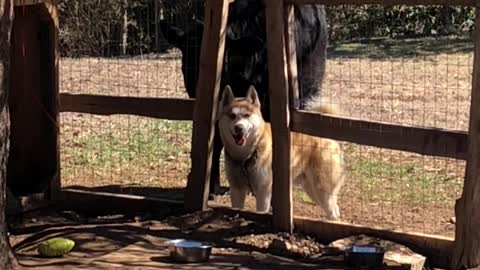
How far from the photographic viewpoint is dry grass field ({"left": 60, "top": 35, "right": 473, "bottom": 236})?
7816 mm

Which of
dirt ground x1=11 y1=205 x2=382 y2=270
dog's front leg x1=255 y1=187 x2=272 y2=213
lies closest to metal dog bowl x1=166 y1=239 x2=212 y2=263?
Result: dirt ground x1=11 y1=205 x2=382 y2=270

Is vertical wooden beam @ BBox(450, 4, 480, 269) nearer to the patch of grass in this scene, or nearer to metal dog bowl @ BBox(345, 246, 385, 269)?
metal dog bowl @ BBox(345, 246, 385, 269)

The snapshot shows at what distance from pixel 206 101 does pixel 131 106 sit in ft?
2.51

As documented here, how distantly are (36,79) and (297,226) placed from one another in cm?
256

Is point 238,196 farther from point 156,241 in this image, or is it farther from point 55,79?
point 55,79

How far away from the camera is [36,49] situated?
7520mm

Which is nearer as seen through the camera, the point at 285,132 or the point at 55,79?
the point at 285,132

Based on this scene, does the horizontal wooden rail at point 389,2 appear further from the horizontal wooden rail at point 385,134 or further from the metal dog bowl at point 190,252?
the metal dog bowl at point 190,252

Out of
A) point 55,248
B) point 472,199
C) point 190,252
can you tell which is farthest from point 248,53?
point 472,199

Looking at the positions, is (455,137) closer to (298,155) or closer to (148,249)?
(298,155)

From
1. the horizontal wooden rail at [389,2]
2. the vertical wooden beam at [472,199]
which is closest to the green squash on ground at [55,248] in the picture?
the horizontal wooden rail at [389,2]

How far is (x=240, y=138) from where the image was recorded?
7203 millimetres

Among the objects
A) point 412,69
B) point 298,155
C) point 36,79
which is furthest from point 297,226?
point 412,69

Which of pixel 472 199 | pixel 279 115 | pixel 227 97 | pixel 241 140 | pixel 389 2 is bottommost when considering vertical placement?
pixel 472 199
